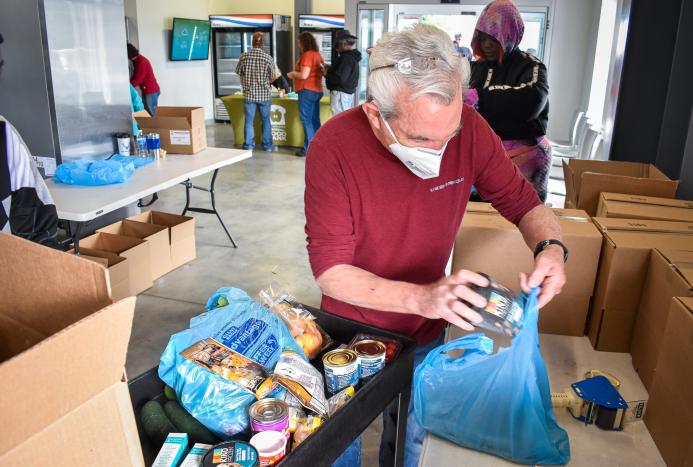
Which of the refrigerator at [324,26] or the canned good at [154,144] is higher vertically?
the refrigerator at [324,26]

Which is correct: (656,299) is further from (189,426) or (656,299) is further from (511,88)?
(511,88)

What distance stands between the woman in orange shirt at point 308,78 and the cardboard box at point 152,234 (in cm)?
402

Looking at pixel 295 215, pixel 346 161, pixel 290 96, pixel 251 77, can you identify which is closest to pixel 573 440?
pixel 346 161

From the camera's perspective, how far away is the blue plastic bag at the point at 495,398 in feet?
3.72

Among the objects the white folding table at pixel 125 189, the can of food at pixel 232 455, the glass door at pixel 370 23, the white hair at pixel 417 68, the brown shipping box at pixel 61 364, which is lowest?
the white folding table at pixel 125 189

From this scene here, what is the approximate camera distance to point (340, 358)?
1.14 meters

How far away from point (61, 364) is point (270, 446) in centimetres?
40

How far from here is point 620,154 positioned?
11.6ft

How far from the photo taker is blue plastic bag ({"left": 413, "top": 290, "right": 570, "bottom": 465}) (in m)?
1.13

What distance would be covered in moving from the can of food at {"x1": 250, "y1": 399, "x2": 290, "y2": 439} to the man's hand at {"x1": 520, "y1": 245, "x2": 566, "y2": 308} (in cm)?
58

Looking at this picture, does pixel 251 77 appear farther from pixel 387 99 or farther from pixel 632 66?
pixel 387 99

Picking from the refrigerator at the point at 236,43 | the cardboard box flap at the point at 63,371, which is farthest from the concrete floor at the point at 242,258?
the refrigerator at the point at 236,43

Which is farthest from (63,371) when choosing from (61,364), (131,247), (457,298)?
(131,247)

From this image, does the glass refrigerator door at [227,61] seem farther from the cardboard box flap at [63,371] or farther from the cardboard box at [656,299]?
the cardboard box flap at [63,371]
